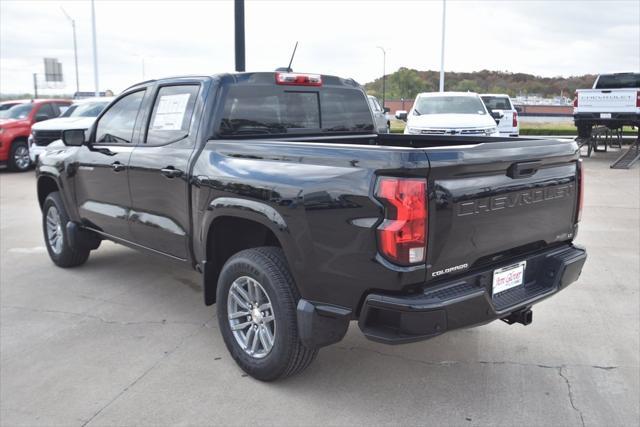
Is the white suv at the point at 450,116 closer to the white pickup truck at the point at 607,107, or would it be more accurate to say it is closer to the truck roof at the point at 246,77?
the white pickup truck at the point at 607,107

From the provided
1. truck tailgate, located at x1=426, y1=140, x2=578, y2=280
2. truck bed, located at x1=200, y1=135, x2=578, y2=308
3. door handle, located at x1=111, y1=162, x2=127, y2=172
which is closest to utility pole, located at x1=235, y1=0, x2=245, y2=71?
door handle, located at x1=111, y1=162, x2=127, y2=172

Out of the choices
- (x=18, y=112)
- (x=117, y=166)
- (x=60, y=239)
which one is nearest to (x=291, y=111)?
(x=117, y=166)

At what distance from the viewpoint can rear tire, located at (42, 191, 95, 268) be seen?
5.91m

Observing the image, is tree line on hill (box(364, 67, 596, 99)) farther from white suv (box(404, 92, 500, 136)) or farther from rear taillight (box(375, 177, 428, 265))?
rear taillight (box(375, 177, 428, 265))

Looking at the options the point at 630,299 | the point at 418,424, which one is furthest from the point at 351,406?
the point at 630,299

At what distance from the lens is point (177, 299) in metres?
5.24

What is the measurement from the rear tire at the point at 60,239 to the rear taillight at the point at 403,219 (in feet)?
13.3

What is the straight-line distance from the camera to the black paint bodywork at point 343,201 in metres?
2.89

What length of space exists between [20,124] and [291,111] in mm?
12972

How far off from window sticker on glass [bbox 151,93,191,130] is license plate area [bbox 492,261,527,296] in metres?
2.47

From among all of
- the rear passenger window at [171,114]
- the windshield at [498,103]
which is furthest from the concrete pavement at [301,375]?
the windshield at [498,103]

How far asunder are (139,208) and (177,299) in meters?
0.97

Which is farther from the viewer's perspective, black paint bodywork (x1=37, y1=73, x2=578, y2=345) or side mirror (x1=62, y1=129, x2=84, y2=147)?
side mirror (x1=62, y1=129, x2=84, y2=147)

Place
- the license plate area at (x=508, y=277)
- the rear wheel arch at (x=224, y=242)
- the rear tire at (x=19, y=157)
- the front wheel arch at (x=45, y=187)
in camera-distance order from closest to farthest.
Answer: the license plate area at (x=508, y=277)
the rear wheel arch at (x=224, y=242)
the front wheel arch at (x=45, y=187)
the rear tire at (x=19, y=157)
